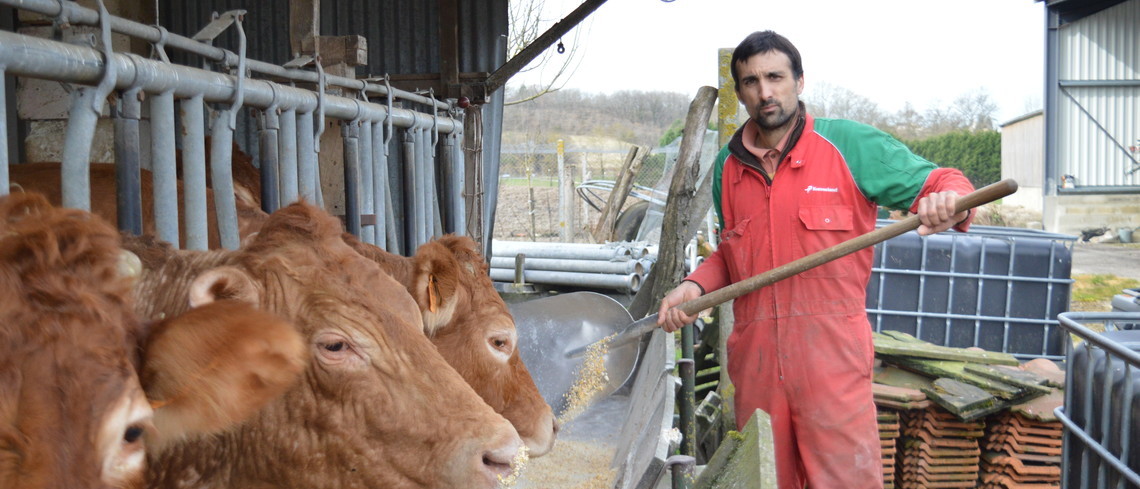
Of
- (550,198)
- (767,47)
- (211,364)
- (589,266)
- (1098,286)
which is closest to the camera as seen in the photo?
(211,364)

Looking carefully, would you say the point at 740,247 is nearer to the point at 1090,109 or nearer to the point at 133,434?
the point at 133,434

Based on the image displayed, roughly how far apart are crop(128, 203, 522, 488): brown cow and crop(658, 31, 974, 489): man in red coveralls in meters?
1.73

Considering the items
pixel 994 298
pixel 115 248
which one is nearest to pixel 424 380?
pixel 115 248

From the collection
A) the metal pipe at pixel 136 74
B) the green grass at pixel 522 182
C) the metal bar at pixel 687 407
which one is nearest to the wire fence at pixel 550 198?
the green grass at pixel 522 182

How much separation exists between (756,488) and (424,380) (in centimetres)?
66

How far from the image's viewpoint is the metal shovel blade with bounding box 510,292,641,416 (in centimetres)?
502

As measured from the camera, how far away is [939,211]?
114 inches

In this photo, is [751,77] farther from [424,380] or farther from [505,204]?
[505,204]

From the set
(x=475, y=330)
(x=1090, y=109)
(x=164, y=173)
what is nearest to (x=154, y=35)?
(x=164, y=173)

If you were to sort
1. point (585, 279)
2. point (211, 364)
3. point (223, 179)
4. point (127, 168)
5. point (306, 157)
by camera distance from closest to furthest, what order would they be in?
point (211, 364), point (127, 168), point (223, 179), point (306, 157), point (585, 279)

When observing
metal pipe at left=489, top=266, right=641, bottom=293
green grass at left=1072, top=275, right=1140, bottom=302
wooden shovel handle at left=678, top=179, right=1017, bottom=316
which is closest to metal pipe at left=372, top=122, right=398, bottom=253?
wooden shovel handle at left=678, top=179, right=1017, bottom=316

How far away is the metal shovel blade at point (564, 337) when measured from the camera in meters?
5.02

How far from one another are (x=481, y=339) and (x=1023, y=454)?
12.3 feet

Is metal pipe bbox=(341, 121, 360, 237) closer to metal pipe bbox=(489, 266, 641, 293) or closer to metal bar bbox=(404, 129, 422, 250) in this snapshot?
metal bar bbox=(404, 129, 422, 250)
